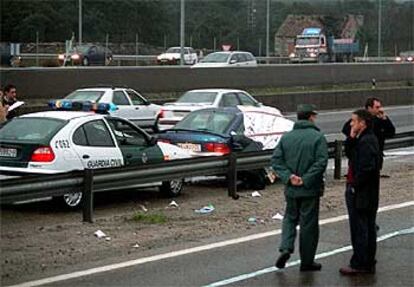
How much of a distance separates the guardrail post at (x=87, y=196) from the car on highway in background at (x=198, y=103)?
1222 centimetres

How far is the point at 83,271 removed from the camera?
902cm

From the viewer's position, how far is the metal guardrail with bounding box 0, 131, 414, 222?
11117mm

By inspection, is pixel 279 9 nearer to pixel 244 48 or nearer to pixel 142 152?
pixel 244 48

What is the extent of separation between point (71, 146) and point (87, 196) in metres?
1.69

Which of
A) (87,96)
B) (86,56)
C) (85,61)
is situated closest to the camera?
(87,96)

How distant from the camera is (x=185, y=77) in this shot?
36.0 metres

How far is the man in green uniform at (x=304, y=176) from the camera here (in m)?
8.98

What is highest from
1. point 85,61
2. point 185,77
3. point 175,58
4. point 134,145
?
point 175,58

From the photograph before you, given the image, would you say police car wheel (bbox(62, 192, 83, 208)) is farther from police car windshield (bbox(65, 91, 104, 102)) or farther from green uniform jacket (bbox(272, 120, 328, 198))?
police car windshield (bbox(65, 91, 104, 102))

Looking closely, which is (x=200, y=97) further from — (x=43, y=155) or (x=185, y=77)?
(x=43, y=155)

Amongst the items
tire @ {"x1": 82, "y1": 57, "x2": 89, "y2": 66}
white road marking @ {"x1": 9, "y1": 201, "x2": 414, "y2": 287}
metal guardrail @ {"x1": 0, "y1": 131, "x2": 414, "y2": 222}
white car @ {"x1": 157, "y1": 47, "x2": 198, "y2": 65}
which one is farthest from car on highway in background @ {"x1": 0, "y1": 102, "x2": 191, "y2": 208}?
white car @ {"x1": 157, "y1": 47, "x2": 198, "y2": 65}

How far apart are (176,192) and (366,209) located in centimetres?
627

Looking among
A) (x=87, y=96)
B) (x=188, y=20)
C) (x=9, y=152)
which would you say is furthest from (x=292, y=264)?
(x=188, y=20)

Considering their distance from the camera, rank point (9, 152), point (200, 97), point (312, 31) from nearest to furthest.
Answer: point (9, 152)
point (200, 97)
point (312, 31)
